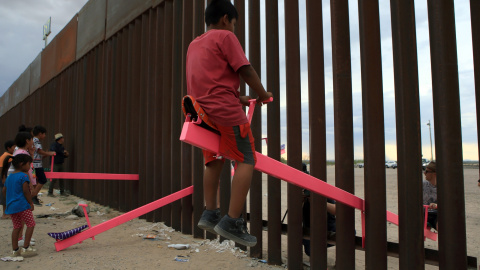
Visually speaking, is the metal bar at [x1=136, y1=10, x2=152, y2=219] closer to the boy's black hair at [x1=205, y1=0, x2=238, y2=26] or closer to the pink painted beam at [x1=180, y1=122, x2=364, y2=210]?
the pink painted beam at [x1=180, y1=122, x2=364, y2=210]

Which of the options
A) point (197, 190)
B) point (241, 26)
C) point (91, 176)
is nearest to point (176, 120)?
→ point (197, 190)

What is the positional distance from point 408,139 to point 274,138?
1236 millimetres

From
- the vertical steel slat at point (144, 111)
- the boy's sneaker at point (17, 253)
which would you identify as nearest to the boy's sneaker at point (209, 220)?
the boy's sneaker at point (17, 253)

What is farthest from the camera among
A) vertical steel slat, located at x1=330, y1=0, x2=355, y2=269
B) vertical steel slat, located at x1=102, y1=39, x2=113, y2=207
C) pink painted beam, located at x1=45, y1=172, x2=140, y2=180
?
vertical steel slat, located at x1=102, y1=39, x2=113, y2=207

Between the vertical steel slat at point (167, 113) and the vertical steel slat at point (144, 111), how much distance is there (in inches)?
17.8

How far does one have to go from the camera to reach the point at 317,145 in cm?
312

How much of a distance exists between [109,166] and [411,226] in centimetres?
523

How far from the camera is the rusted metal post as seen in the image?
3480 mm

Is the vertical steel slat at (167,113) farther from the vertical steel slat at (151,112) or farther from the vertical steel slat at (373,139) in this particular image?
the vertical steel slat at (373,139)

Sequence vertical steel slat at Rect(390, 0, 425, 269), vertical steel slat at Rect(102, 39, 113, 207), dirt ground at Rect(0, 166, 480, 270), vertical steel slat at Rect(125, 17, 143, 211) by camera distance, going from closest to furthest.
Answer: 1. vertical steel slat at Rect(390, 0, 425, 269)
2. dirt ground at Rect(0, 166, 480, 270)
3. vertical steel slat at Rect(125, 17, 143, 211)
4. vertical steel slat at Rect(102, 39, 113, 207)

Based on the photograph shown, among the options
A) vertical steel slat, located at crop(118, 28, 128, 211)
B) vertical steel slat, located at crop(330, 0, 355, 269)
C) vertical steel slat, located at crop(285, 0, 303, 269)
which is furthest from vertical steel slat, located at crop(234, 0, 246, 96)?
vertical steel slat, located at crop(118, 28, 128, 211)

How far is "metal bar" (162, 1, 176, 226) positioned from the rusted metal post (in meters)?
1.98

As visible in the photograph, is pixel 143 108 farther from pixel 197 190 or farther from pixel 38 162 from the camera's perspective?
pixel 38 162

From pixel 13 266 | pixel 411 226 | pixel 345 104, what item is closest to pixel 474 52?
pixel 345 104
